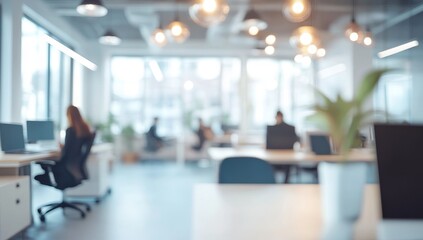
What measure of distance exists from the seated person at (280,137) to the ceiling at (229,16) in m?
2.57

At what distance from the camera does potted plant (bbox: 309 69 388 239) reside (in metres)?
1.11

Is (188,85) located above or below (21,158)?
above

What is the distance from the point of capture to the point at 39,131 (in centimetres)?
477

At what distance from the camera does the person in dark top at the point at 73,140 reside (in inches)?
161

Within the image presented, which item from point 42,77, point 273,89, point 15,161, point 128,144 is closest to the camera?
point 15,161

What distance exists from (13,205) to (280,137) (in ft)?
10.9

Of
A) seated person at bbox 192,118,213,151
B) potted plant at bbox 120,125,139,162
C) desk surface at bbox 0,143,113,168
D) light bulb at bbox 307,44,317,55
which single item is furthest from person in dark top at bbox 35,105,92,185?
potted plant at bbox 120,125,139,162

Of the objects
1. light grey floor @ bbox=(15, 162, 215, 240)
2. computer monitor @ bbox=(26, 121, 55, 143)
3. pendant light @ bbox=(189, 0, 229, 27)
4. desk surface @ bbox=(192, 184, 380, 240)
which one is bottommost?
light grey floor @ bbox=(15, 162, 215, 240)

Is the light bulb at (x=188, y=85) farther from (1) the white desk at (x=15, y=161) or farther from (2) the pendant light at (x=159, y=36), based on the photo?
(1) the white desk at (x=15, y=161)

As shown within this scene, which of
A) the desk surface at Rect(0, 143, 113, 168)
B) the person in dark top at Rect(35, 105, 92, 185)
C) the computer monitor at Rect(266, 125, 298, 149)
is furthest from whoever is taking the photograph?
the computer monitor at Rect(266, 125, 298, 149)

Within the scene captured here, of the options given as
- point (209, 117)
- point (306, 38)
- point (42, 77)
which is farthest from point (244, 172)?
point (209, 117)

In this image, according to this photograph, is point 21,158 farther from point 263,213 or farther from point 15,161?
point 263,213

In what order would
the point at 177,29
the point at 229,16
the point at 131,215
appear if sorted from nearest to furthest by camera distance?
the point at 131,215, the point at 177,29, the point at 229,16

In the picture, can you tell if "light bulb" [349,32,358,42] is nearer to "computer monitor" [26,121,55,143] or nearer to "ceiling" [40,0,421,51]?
"ceiling" [40,0,421,51]
